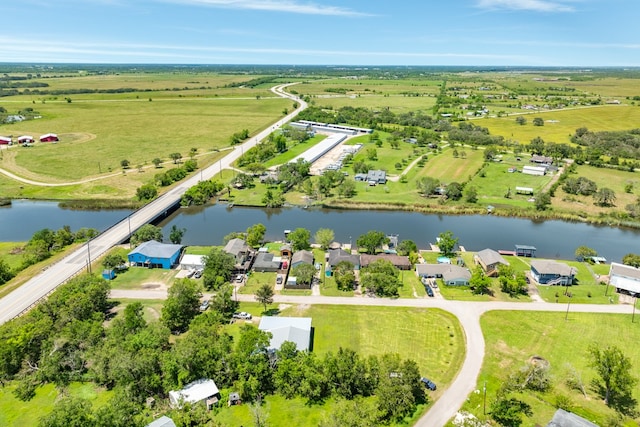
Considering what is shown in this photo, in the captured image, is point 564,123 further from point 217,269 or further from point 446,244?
point 217,269

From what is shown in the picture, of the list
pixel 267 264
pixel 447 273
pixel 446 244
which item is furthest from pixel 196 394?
pixel 446 244

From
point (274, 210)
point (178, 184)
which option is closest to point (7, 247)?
point (178, 184)

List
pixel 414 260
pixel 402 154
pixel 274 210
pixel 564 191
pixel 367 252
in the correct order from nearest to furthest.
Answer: pixel 414 260 → pixel 367 252 → pixel 274 210 → pixel 564 191 → pixel 402 154

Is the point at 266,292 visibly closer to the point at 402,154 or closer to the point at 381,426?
the point at 381,426

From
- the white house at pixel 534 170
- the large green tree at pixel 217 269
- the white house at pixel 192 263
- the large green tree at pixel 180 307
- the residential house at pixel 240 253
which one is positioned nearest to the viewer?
the large green tree at pixel 180 307

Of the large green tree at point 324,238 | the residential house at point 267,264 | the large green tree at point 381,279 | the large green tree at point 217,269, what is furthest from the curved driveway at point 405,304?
the large green tree at point 324,238

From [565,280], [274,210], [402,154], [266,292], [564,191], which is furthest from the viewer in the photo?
[402,154]

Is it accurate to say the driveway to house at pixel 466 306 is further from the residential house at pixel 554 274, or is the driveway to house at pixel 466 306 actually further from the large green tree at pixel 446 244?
the large green tree at pixel 446 244
